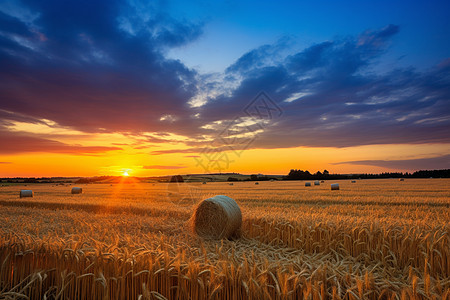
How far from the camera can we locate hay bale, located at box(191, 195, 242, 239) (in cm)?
796

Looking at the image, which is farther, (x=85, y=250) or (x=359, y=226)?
(x=359, y=226)

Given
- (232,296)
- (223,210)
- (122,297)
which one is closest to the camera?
(232,296)

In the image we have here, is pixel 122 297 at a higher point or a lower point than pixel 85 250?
lower

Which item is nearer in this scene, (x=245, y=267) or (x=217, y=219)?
(x=245, y=267)

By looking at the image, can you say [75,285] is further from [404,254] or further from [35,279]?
[404,254]

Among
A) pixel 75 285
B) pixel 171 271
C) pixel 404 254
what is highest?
pixel 171 271

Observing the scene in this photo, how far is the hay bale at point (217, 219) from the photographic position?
314 inches

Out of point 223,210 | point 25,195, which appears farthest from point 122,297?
point 25,195

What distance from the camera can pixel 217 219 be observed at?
8086 mm

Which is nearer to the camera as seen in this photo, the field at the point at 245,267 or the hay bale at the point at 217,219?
the field at the point at 245,267

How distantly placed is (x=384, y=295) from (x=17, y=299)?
437 centimetres

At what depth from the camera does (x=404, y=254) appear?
5633 mm

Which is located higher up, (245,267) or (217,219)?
(245,267)

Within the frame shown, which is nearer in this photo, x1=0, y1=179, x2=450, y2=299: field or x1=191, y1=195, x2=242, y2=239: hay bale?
x1=0, y1=179, x2=450, y2=299: field
